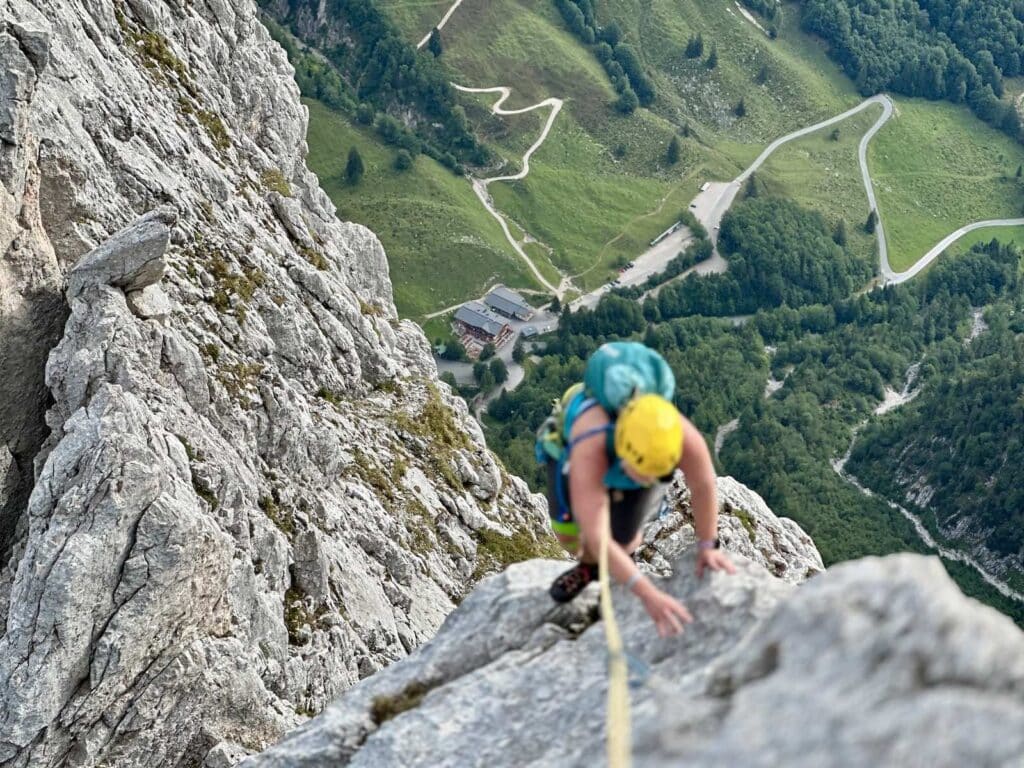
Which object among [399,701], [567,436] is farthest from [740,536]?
[567,436]

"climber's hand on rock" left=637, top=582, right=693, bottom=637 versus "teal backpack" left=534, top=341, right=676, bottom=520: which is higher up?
"teal backpack" left=534, top=341, right=676, bottom=520

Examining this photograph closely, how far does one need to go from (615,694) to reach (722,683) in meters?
Result: 1.58

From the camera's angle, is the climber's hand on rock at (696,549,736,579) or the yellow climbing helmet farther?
the climber's hand on rock at (696,549,736,579)

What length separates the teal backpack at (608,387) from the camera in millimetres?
15922

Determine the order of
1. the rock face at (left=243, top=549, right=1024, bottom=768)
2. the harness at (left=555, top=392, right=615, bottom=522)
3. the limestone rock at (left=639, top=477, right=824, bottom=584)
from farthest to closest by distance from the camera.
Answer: the limestone rock at (left=639, top=477, right=824, bottom=584) → the harness at (left=555, top=392, right=615, bottom=522) → the rock face at (left=243, top=549, right=1024, bottom=768)

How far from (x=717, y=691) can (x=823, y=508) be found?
196 m

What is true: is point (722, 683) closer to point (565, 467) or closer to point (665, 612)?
point (665, 612)

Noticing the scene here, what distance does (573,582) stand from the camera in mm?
17984

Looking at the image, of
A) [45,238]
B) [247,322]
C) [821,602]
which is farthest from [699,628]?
[247,322]

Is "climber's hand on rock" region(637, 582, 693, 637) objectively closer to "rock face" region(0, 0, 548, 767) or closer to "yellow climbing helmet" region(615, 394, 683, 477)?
"yellow climbing helmet" region(615, 394, 683, 477)

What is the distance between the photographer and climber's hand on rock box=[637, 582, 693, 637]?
15.7 m

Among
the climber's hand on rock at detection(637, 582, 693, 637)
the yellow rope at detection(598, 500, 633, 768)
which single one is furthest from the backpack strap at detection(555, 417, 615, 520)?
the climber's hand on rock at detection(637, 582, 693, 637)

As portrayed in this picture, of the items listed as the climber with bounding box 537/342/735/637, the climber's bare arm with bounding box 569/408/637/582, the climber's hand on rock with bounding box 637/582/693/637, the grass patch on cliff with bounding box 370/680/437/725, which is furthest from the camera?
the grass patch on cliff with bounding box 370/680/437/725

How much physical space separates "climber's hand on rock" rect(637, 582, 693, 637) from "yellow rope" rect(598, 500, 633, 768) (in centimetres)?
74
